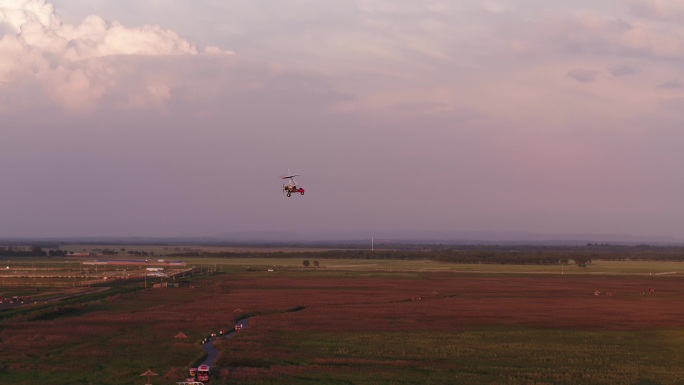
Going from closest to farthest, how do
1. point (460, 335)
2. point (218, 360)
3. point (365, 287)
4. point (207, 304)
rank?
point (218, 360) < point (460, 335) < point (207, 304) < point (365, 287)

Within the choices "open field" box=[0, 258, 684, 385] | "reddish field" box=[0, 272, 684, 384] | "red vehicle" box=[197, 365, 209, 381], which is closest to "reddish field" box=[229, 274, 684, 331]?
"reddish field" box=[0, 272, 684, 384]

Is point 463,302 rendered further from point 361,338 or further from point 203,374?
point 203,374

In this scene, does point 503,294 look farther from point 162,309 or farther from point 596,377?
point 596,377

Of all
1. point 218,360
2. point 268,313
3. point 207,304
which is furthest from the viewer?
point 207,304

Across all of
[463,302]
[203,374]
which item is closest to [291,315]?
[463,302]

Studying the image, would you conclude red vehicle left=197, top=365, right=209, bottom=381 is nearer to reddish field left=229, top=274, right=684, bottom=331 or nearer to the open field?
the open field

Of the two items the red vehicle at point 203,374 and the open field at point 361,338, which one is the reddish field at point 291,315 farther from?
the red vehicle at point 203,374

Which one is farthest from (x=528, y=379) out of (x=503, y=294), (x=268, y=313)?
(x=503, y=294)
